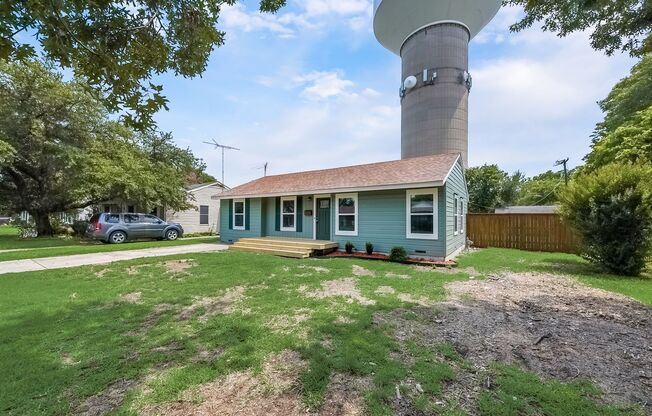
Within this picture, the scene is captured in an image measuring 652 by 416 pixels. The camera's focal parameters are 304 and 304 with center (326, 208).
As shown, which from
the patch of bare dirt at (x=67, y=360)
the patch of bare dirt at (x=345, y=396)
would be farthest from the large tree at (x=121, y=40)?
the patch of bare dirt at (x=345, y=396)

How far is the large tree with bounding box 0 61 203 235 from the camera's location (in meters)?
14.8

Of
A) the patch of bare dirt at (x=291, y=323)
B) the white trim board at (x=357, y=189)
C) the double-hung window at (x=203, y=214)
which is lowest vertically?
the patch of bare dirt at (x=291, y=323)

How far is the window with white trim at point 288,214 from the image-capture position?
12.7 metres

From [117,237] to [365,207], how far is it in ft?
38.7

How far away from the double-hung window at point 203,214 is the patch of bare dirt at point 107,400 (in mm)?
19940

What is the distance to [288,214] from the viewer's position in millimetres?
12914

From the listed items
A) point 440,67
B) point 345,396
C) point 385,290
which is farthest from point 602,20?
point 440,67

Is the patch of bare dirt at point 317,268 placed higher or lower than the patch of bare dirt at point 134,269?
higher

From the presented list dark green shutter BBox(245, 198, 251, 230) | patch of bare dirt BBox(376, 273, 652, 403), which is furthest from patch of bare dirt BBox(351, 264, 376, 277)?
dark green shutter BBox(245, 198, 251, 230)

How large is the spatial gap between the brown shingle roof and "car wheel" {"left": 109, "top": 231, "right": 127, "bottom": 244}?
5.07 meters

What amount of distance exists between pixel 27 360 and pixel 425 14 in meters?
29.5

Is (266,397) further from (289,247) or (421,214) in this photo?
(289,247)

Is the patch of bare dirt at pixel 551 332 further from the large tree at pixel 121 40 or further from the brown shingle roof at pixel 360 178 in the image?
the brown shingle roof at pixel 360 178

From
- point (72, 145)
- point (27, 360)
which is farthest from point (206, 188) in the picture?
point (27, 360)
